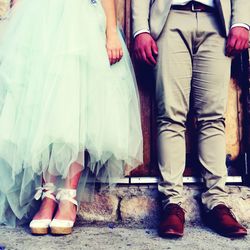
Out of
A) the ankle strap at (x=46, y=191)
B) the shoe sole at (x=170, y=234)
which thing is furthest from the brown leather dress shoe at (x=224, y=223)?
the ankle strap at (x=46, y=191)

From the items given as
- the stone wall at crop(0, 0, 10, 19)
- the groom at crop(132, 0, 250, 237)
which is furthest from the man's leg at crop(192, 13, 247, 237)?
the stone wall at crop(0, 0, 10, 19)

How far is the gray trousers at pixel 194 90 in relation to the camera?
7.57ft

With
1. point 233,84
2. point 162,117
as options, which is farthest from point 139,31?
point 233,84

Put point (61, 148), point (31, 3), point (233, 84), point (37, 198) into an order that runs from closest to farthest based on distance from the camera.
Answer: point (61, 148) → point (37, 198) → point (31, 3) → point (233, 84)

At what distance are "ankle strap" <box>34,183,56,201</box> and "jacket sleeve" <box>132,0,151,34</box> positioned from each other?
0.98m

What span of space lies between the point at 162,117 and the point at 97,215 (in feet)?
2.15

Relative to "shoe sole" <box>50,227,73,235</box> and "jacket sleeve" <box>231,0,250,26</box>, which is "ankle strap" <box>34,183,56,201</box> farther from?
"jacket sleeve" <box>231,0,250,26</box>

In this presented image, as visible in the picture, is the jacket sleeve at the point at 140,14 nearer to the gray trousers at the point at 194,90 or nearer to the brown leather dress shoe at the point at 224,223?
the gray trousers at the point at 194,90

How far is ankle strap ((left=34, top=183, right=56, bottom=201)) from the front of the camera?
6.88 feet

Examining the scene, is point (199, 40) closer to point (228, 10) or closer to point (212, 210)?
point (228, 10)

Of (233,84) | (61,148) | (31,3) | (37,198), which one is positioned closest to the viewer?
(61,148)

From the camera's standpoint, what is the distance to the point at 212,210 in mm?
2174

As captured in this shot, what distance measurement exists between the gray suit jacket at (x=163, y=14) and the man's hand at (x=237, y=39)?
0.14ft

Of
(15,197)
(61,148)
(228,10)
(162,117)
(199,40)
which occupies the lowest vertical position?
(15,197)
